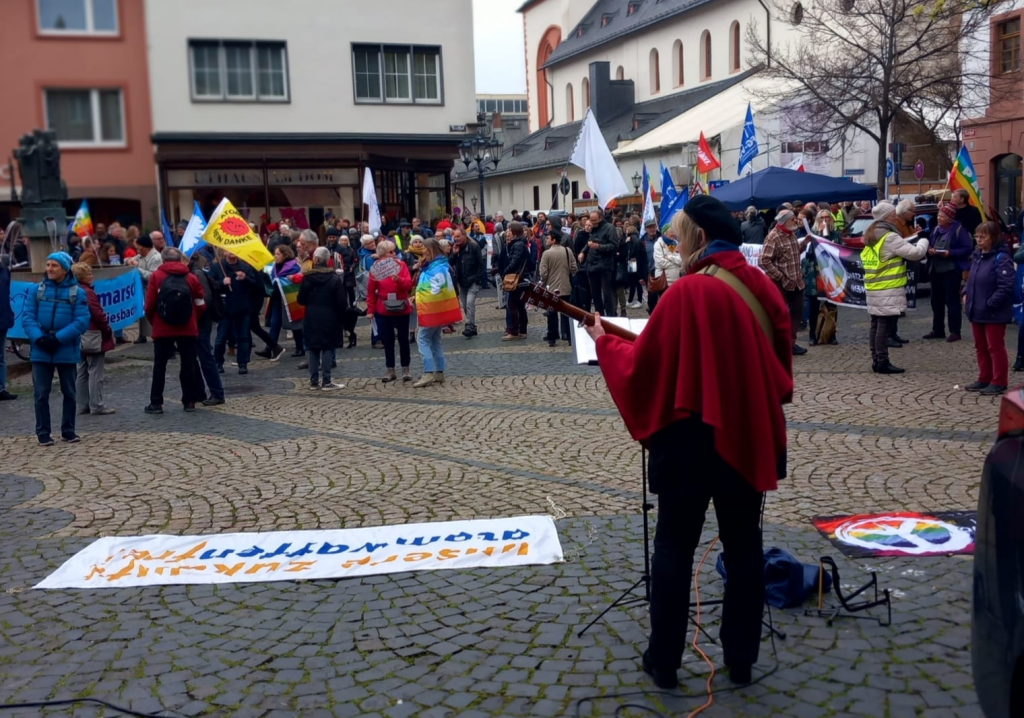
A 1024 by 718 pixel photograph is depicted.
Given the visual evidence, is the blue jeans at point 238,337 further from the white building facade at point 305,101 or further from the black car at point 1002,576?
the white building facade at point 305,101

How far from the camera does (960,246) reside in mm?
13539

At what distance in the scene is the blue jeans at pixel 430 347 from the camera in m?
12.5

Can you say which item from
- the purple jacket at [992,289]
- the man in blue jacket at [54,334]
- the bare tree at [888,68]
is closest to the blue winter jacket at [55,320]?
the man in blue jacket at [54,334]

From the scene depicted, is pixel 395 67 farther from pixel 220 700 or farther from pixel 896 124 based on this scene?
pixel 220 700

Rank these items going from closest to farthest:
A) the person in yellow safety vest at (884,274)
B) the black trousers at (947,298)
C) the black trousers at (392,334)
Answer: the person in yellow safety vest at (884,274), the black trousers at (392,334), the black trousers at (947,298)

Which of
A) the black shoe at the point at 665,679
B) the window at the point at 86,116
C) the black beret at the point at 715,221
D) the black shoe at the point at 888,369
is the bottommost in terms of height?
the black shoe at the point at 665,679

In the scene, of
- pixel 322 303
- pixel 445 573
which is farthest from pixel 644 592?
pixel 322 303

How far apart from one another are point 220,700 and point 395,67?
31363 mm

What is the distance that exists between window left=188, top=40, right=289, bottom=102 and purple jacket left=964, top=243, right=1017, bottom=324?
25.4 meters

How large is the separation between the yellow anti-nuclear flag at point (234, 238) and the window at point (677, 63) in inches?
1842

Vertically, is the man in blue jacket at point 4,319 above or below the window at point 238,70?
below

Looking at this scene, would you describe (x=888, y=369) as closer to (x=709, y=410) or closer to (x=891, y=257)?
(x=891, y=257)

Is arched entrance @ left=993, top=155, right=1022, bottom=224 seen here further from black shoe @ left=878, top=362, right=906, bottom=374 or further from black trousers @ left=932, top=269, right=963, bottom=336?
black shoe @ left=878, top=362, right=906, bottom=374

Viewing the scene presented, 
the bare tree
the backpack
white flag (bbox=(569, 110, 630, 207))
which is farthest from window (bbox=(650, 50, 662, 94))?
the backpack
